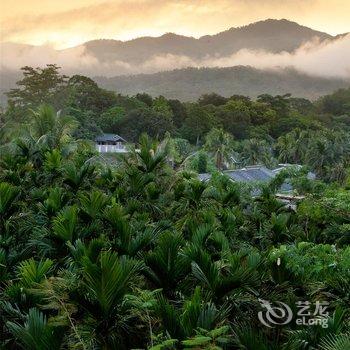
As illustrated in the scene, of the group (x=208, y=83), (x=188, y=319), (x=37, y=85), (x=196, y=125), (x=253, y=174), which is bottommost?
(x=208, y=83)

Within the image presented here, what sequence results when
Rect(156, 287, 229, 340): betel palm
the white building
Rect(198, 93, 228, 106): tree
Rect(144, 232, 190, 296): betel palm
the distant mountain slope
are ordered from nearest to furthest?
Rect(156, 287, 229, 340): betel palm → Rect(144, 232, 190, 296): betel palm → the white building → Rect(198, 93, 228, 106): tree → the distant mountain slope

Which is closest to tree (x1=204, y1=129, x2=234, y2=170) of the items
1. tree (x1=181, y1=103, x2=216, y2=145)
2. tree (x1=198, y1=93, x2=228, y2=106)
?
tree (x1=181, y1=103, x2=216, y2=145)

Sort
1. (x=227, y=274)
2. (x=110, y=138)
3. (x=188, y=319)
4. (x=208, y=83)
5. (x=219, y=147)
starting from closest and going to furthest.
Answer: (x=188, y=319) → (x=227, y=274) → (x=219, y=147) → (x=110, y=138) → (x=208, y=83)

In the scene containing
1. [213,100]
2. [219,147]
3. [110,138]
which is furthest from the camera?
[213,100]

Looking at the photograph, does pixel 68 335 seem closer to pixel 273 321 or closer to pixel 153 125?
pixel 273 321

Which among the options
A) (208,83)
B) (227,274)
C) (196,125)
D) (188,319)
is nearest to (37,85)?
(196,125)

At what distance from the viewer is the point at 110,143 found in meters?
55.8

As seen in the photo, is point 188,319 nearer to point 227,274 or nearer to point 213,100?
point 227,274

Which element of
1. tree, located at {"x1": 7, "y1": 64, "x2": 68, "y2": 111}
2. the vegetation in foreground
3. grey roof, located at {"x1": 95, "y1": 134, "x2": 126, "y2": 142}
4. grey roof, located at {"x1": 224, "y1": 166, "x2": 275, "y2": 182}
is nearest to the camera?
the vegetation in foreground

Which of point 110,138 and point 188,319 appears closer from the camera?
point 188,319

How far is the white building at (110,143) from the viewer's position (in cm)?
5450

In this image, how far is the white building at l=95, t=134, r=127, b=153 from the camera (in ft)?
179

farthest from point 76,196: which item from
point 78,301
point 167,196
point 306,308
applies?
point 306,308

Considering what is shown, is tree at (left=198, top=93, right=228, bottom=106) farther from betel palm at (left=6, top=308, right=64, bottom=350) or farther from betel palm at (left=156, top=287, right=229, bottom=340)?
betel palm at (left=6, top=308, right=64, bottom=350)
